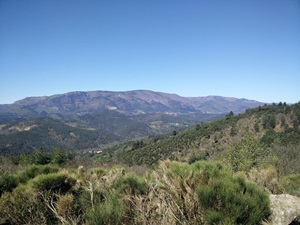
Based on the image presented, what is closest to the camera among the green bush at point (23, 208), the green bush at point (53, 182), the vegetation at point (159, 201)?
the vegetation at point (159, 201)

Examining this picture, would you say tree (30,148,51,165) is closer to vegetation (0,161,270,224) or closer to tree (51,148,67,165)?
tree (51,148,67,165)

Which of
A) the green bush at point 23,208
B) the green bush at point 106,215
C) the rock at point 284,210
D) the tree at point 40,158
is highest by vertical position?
the green bush at point 106,215

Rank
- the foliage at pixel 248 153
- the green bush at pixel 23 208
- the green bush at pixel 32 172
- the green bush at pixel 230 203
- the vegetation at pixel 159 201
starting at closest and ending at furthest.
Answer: the green bush at pixel 230 203 < the vegetation at pixel 159 201 < the green bush at pixel 23 208 < the green bush at pixel 32 172 < the foliage at pixel 248 153

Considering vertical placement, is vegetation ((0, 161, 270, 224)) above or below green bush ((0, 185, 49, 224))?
above

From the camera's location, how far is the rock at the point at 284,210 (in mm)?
4461

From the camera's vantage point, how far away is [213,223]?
3.54 meters

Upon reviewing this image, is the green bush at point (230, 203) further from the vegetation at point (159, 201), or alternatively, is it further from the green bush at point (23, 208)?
the green bush at point (23, 208)

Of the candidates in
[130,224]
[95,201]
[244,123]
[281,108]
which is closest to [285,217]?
[130,224]

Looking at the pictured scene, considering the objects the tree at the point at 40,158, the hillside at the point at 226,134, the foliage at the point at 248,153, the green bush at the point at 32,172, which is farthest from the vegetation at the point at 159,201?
the hillside at the point at 226,134

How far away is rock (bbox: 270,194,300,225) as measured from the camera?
4461 mm

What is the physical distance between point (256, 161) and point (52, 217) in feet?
84.5

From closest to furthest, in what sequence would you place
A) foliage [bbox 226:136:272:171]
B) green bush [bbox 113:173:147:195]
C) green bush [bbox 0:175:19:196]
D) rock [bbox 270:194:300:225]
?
rock [bbox 270:194:300:225], green bush [bbox 113:173:147:195], green bush [bbox 0:175:19:196], foliage [bbox 226:136:272:171]

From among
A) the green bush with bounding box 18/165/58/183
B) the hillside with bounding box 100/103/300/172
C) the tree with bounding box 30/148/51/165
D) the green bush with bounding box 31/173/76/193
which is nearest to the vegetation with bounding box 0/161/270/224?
the green bush with bounding box 31/173/76/193

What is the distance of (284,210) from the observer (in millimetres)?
4605
